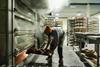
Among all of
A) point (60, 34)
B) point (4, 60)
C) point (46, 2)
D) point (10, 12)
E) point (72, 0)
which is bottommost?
point (4, 60)

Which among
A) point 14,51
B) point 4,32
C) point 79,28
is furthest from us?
point 79,28

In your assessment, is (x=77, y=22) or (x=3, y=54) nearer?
(x=3, y=54)

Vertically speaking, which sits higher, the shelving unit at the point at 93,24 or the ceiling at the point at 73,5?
the ceiling at the point at 73,5

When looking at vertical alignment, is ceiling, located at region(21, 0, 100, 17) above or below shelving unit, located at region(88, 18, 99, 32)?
above

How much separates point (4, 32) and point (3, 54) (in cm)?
45

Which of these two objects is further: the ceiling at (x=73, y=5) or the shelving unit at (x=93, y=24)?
the shelving unit at (x=93, y=24)

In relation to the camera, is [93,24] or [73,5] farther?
[73,5]

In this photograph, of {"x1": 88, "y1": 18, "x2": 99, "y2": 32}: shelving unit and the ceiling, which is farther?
{"x1": 88, "y1": 18, "x2": 99, "y2": 32}: shelving unit

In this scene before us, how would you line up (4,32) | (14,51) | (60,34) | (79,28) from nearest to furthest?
1. (4,32)
2. (14,51)
3. (60,34)
4. (79,28)

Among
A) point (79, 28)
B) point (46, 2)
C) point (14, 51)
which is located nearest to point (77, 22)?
point (79, 28)

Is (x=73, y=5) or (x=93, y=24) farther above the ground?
(x=73, y=5)

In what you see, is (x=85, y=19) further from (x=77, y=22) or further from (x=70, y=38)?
(x=70, y=38)

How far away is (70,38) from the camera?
13039mm

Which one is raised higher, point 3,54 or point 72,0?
point 72,0
